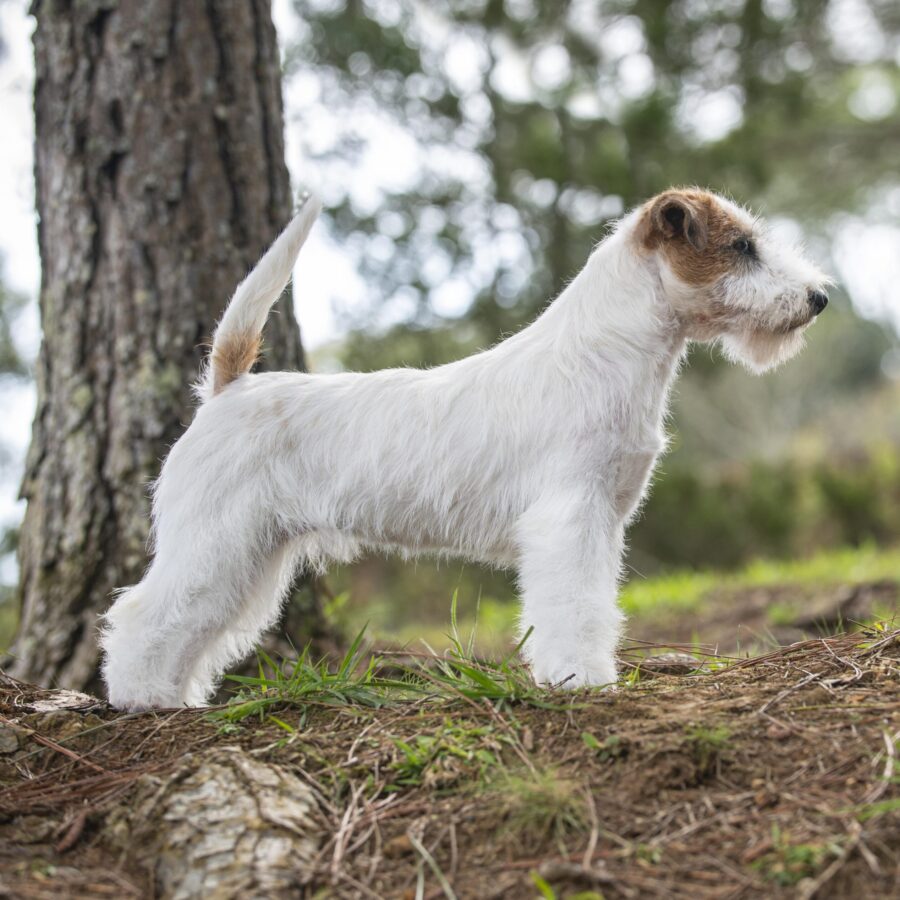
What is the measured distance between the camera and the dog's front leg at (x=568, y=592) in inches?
142

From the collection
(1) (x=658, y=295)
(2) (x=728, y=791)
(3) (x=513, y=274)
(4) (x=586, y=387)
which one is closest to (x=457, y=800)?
(2) (x=728, y=791)

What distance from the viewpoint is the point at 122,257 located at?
209 inches

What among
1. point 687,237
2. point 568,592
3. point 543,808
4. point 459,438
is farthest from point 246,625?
point 687,237

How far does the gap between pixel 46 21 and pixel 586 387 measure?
3786 mm

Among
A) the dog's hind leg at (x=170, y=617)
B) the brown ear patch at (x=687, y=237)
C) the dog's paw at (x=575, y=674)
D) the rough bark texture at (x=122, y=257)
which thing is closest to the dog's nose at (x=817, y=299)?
the brown ear patch at (x=687, y=237)

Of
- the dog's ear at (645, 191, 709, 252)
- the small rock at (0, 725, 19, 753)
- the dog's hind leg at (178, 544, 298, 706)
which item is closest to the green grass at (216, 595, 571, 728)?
the dog's hind leg at (178, 544, 298, 706)

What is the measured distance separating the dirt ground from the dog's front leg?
211 millimetres

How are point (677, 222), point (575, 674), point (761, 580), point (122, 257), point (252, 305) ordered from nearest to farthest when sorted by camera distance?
point (575, 674), point (677, 222), point (252, 305), point (122, 257), point (761, 580)

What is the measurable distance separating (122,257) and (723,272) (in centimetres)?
309

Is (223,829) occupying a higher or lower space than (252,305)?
lower

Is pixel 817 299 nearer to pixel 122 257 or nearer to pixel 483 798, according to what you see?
pixel 483 798

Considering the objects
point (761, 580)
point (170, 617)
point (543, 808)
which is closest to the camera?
point (543, 808)

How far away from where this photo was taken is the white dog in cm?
391

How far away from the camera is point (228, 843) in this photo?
2.66m
